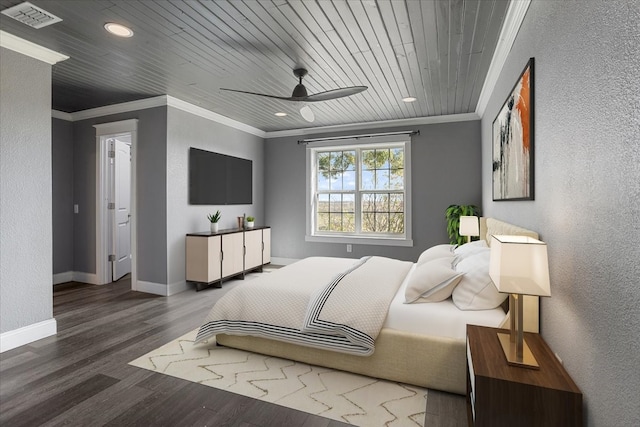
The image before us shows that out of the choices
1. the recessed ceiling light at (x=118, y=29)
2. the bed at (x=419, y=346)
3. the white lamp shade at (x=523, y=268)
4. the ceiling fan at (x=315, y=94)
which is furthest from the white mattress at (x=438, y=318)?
the recessed ceiling light at (x=118, y=29)

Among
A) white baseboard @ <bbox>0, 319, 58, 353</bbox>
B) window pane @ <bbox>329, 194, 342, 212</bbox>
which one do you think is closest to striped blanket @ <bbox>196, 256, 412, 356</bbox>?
white baseboard @ <bbox>0, 319, 58, 353</bbox>

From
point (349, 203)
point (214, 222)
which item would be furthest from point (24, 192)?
point (349, 203)

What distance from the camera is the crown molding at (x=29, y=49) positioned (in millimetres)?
2533

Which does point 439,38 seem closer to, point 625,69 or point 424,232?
point 625,69

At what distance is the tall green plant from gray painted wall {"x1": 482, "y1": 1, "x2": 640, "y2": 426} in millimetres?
2929

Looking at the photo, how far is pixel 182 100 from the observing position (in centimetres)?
419

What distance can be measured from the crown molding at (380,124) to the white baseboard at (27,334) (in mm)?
4282

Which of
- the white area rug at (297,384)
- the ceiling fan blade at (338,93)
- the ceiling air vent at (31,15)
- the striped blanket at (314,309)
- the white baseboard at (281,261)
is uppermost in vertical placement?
the ceiling air vent at (31,15)

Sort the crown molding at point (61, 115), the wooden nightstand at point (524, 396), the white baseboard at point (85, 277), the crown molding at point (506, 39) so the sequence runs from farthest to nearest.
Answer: the white baseboard at point (85, 277), the crown molding at point (61, 115), the crown molding at point (506, 39), the wooden nightstand at point (524, 396)

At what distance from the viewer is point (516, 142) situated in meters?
2.28

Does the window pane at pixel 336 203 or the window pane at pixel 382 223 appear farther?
the window pane at pixel 336 203

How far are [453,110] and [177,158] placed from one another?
153 inches

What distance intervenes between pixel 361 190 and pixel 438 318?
144 inches

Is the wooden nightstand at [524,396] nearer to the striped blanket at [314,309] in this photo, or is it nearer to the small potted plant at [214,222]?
the striped blanket at [314,309]
